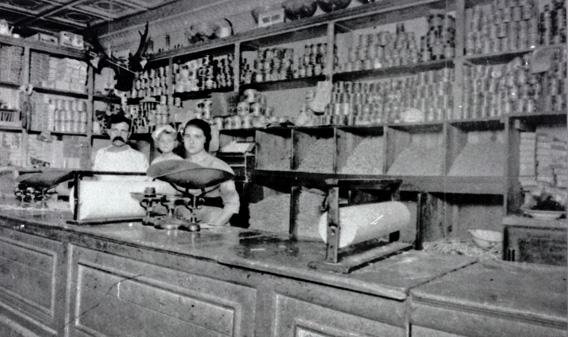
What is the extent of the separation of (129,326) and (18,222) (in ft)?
3.94

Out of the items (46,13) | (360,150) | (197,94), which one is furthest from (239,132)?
(46,13)

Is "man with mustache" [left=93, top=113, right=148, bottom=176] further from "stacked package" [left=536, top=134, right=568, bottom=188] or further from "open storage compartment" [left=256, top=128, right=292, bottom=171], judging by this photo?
"stacked package" [left=536, top=134, right=568, bottom=188]

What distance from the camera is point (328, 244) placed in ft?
4.88

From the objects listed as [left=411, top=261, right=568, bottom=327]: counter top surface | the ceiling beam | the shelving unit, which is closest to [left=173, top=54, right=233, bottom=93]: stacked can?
the shelving unit

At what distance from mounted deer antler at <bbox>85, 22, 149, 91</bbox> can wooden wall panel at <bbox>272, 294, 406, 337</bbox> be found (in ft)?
17.5

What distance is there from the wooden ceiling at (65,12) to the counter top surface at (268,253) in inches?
182

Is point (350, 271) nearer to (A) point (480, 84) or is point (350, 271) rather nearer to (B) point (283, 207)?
(A) point (480, 84)

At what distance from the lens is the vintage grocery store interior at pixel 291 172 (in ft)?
4.86

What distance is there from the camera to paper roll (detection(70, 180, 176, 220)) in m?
2.48

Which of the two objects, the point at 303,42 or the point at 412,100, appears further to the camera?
the point at 303,42

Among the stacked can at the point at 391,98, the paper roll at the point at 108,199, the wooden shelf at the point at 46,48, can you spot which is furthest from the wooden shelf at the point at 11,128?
the stacked can at the point at 391,98

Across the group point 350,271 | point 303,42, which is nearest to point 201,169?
point 350,271

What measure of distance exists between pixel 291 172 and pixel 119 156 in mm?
2023

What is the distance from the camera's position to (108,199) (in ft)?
8.35
